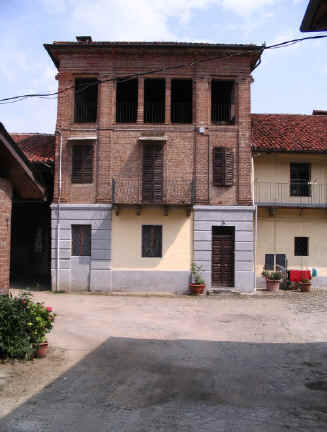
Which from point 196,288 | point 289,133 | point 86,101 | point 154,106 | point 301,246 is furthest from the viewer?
point 289,133

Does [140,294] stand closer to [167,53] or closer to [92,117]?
[92,117]

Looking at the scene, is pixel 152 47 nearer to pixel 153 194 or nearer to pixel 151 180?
pixel 151 180

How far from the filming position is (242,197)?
1791cm

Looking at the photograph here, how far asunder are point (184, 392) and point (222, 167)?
1297 centimetres

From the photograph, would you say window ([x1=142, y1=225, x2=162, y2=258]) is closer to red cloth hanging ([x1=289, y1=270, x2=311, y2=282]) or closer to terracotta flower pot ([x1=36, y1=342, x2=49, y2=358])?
red cloth hanging ([x1=289, y1=270, x2=311, y2=282])

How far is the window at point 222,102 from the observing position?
18.8 metres

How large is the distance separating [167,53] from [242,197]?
7245 millimetres

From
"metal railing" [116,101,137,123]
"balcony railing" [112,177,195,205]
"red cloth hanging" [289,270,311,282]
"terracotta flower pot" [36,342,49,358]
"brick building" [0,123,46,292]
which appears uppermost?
"metal railing" [116,101,137,123]

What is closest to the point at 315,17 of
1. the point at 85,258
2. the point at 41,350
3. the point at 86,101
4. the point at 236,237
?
the point at 41,350

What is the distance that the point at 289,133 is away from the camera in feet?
Answer: 66.2

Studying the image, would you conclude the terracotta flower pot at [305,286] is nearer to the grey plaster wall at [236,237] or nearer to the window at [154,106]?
the grey plaster wall at [236,237]

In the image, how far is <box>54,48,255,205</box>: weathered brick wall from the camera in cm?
1788

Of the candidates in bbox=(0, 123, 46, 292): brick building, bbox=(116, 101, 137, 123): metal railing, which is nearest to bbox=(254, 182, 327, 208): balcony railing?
bbox=(116, 101, 137, 123): metal railing

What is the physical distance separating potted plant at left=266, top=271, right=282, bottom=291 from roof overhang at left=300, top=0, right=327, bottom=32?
46.0 feet
